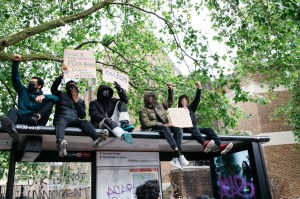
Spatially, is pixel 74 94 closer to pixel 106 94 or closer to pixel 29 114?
pixel 106 94

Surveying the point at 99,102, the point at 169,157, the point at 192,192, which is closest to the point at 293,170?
the point at 192,192

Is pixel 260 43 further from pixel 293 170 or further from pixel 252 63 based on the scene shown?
pixel 293 170

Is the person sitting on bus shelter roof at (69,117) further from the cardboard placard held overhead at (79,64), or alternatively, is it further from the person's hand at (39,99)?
the person's hand at (39,99)

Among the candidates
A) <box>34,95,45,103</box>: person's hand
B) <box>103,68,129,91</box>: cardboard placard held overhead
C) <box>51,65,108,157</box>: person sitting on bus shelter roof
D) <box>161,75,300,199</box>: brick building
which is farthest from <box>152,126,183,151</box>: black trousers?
<box>161,75,300,199</box>: brick building

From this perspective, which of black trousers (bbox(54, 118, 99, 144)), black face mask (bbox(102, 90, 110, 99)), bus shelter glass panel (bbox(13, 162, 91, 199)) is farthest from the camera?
bus shelter glass panel (bbox(13, 162, 91, 199))

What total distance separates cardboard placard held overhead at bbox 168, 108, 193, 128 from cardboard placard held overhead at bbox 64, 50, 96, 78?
5.54 feet

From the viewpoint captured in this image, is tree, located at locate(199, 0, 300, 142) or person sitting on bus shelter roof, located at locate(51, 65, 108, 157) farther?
tree, located at locate(199, 0, 300, 142)

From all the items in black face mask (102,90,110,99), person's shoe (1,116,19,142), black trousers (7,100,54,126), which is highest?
black face mask (102,90,110,99)

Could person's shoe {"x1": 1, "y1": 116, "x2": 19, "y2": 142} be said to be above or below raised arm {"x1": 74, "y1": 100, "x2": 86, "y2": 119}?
below

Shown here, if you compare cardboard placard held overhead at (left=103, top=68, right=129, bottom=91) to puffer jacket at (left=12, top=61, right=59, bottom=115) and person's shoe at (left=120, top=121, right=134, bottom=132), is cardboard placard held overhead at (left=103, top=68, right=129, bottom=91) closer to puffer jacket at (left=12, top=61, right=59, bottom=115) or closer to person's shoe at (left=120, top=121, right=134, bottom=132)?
person's shoe at (left=120, top=121, right=134, bottom=132)

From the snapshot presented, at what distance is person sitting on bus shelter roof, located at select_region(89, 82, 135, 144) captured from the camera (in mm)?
4637

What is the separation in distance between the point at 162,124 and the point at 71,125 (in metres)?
1.77

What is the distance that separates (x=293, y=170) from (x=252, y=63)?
33.5ft

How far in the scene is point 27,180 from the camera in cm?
609
